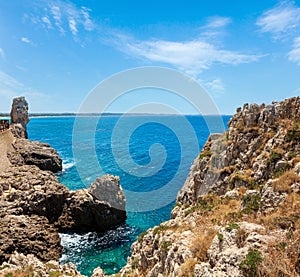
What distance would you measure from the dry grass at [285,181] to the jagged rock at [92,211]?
25.3 m

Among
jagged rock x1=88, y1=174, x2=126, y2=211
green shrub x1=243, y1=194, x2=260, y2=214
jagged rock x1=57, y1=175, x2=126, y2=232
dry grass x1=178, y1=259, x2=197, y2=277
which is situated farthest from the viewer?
jagged rock x1=88, y1=174, x2=126, y2=211

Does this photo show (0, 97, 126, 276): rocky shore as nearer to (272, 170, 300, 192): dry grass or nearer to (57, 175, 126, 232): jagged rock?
(57, 175, 126, 232): jagged rock

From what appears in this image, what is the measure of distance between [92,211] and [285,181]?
26689 millimetres

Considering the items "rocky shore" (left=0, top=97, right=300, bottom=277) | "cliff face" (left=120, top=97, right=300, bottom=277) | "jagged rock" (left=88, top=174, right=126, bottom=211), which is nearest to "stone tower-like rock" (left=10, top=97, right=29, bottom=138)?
"jagged rock" (left=88, top=174, right=126, bottom=211)

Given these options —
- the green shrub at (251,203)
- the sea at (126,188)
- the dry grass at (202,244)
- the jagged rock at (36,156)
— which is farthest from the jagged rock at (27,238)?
the jagged rock at (36,156)

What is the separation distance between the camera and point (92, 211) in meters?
33.3

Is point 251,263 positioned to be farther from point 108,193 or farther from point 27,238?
point 108,193

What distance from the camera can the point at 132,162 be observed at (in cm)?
6744

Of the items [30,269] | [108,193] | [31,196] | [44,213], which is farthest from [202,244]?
[31,196]

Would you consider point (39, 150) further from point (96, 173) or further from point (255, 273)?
point (255, 273)

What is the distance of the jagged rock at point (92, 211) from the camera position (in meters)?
32.6

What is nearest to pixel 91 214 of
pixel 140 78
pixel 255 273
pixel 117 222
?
pixel 117 222

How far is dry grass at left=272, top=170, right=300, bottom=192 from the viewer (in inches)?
474

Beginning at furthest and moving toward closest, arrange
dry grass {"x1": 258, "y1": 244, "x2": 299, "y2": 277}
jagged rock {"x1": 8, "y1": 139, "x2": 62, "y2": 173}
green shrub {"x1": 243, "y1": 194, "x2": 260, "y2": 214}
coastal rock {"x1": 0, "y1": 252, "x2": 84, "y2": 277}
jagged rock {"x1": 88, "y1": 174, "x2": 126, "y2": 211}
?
1. jagged rock {"x1": 8, "y1": 139, "x2": 62, "y2": 173}
2. jagged rock {"x1": 88, "y1": 174, "x2": 126, "y2": 211}
3. coastal rock {"x1": 0, "y1": 252, "x2": 84, "y2": 277}
4. green shrub {"x1": 243, "y1": 194, "x2": 260, "y2": 214}
5. dry grass {"x1": 258, "y1": 244, "x2": 299, "y2": 277}
